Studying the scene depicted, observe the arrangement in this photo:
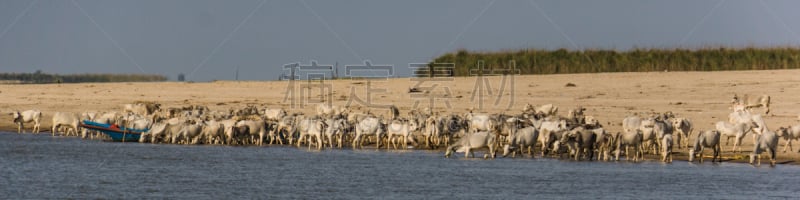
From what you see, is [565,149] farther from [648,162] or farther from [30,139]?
[30,139]

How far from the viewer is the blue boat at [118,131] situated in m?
32.1

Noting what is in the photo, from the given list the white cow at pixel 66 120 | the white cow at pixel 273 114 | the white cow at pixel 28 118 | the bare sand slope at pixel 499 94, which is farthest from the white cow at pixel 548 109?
the white cow at pixel 28 118

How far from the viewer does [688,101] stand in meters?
33.7

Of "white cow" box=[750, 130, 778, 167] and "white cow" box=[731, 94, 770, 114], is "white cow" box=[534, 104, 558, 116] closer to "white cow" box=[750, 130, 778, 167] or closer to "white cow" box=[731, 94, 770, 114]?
"white cow" box=[731, 94, 770, 114]

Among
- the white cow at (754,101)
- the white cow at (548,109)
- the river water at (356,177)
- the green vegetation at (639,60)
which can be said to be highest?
the green vegetation at (639,60)

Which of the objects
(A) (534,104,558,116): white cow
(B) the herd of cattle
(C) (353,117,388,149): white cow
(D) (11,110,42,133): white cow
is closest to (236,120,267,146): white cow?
(B) the herd of cattle

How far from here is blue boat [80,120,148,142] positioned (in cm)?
3212

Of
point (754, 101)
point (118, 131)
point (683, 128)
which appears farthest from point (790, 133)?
point (118, 131)

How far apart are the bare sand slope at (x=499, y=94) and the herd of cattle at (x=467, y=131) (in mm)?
1098

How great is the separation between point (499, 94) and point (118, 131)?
1087 centimetres

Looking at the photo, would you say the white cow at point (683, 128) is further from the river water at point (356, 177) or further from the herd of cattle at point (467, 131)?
the river water at point (356, 177)

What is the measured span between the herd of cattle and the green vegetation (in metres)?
9.27

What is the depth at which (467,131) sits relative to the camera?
2972 cm

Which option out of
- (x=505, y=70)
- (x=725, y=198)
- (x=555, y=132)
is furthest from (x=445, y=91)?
(x=725, y=198)
